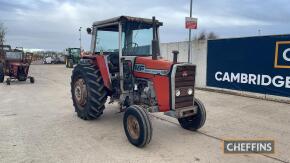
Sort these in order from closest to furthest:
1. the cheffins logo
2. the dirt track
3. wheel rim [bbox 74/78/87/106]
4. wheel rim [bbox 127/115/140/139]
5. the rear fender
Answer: the dirt track, wheel rim [bbox 127/115/140/139], the rear fender, wheel rim [bbox 74/78/87/106], the cheffins logo

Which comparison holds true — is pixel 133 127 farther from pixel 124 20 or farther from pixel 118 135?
pixel 124 20

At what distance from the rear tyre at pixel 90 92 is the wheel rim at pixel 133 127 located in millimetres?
1293

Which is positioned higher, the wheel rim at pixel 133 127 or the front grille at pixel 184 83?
the front grille at pixel 184 83

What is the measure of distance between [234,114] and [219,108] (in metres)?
0.77

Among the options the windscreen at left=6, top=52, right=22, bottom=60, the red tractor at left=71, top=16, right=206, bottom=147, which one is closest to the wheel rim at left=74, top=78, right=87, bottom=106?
the red tractor at left=71, top=16, right=206, bottom=147

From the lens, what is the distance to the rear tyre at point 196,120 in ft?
18.0

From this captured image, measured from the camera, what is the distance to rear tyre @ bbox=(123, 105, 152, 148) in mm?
4539

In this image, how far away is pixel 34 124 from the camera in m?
6.13

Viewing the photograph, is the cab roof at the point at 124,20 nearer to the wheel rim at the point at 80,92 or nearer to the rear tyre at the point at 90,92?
the rear tyre at the point at 90,92

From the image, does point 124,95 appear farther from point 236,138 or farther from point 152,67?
point 236,138

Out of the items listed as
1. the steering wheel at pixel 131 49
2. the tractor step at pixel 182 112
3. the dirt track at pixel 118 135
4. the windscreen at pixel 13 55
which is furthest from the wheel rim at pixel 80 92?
the windscreen at pixel 13 55

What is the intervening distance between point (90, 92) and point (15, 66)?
976 centimetres

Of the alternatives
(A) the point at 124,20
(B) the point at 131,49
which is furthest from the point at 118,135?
Answer: (A) the point at 124,20

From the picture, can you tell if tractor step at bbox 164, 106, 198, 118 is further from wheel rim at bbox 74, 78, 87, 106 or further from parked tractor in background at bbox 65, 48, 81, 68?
parked tractor in background at bbox 65, 48, 81, 68
